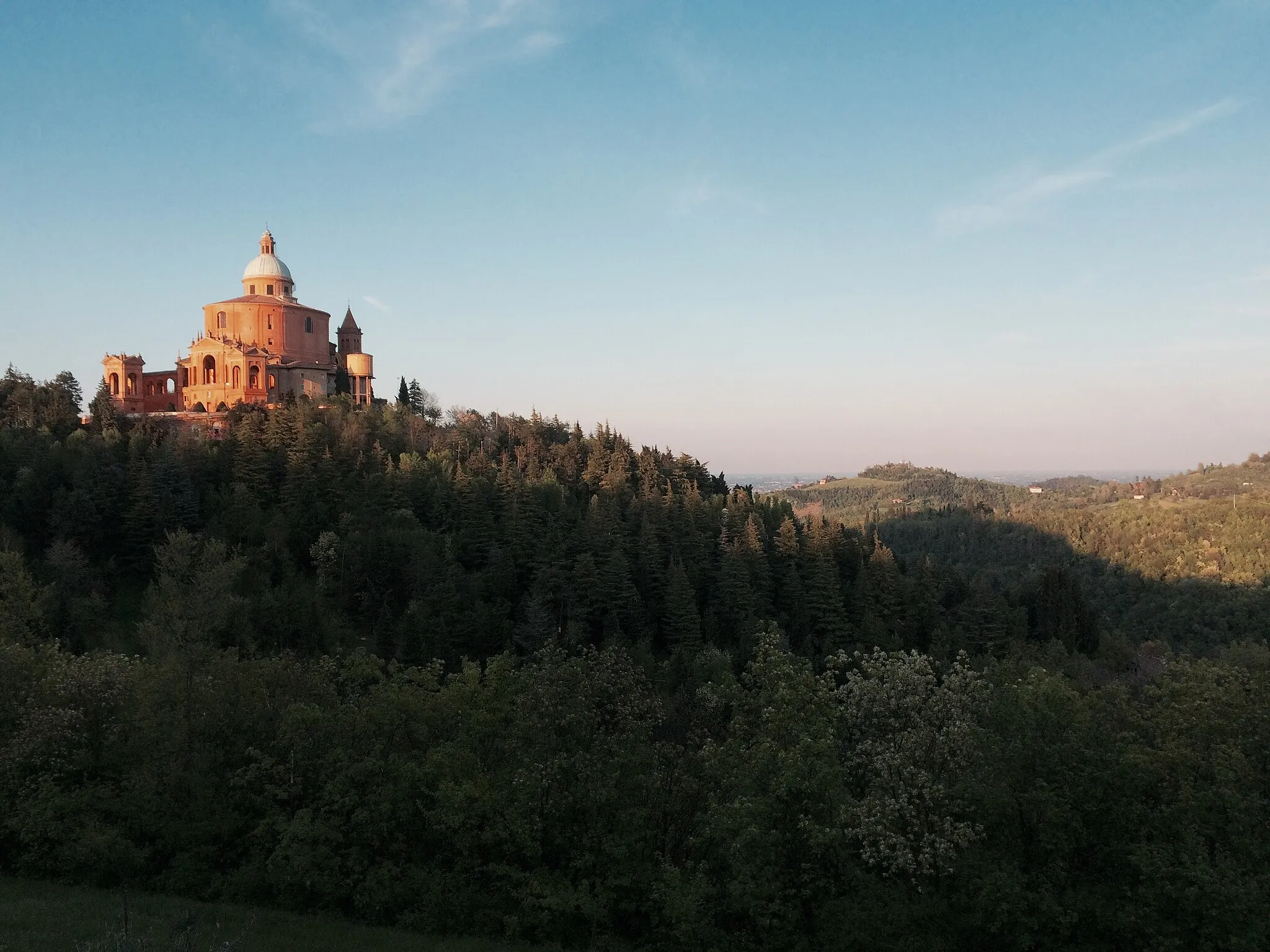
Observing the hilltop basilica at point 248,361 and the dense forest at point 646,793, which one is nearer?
the dense forest at point 646,793

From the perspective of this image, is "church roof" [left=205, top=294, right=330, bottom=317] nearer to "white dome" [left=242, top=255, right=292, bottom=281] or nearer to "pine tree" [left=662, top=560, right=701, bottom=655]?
"white dome" [left=242, top=255, right=292, bottom=281]

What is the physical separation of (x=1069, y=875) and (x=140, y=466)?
5458cm

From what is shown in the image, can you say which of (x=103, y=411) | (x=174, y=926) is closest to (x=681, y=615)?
(x=174, y=926)

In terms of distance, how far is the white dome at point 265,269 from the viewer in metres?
75.6

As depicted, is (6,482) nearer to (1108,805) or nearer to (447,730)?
(447,730)

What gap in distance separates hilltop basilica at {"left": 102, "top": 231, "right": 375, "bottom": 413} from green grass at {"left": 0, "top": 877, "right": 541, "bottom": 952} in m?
54.0

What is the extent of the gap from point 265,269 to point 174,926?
6697 centimetres

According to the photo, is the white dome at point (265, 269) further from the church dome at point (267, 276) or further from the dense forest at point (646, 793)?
the dense forest at point (646, 793)

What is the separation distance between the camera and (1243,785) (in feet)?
65.9

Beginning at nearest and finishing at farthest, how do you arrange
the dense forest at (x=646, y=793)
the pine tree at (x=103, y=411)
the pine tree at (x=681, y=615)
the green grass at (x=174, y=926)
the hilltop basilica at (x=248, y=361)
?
the green grass at (x=174, y=926)
the dense forest at (x=646, y=793)
the pine tree at (x=681, y=615)
the pine tree at (x=103, y=411)
the hilltop basilica at (x=248, y=361)

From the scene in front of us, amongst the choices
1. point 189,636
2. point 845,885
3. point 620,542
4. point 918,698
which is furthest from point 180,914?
point 620,542

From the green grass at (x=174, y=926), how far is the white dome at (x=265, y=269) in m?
62.2

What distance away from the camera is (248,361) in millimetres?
70812

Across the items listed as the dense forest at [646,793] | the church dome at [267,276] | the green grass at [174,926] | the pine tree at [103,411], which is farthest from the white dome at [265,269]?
the green grass at [174,926]
